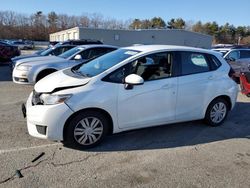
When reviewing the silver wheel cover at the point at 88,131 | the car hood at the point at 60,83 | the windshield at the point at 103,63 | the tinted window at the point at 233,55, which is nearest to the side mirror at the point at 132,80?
the windshield at the point at 103,63

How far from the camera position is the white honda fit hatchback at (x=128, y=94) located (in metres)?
4.23

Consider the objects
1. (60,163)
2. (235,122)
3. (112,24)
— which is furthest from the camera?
(112,24)

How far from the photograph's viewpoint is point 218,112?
578 cm

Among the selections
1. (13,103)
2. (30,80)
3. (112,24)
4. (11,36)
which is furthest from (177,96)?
(112,24)

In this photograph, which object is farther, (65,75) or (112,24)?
(112,24)

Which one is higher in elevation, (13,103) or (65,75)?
(65,75)

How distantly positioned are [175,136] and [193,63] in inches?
55.2

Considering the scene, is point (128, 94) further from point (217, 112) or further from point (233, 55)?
point (233, 55)

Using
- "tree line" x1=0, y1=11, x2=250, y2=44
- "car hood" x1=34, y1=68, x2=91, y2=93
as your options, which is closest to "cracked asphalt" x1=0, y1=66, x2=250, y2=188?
"car hood" x1=34, y1=68, x2=91, y2=93

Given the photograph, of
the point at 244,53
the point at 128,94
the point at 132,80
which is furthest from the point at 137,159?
the point at 244,53

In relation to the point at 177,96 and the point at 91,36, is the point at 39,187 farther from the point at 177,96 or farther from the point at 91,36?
the point at 91,36

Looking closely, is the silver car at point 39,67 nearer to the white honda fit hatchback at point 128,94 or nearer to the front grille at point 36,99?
the white honda fit hatchback at point 128,94

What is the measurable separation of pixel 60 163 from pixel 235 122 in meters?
3.92

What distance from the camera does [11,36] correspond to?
90.1 meters
